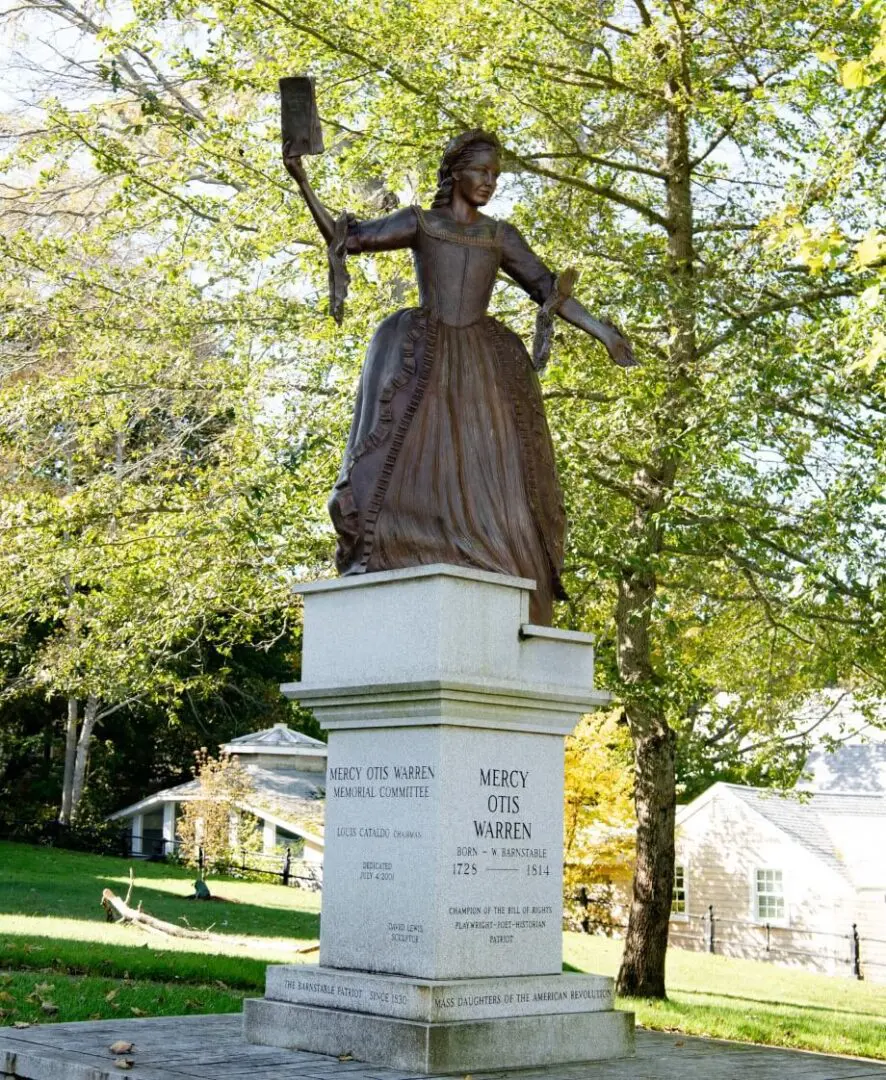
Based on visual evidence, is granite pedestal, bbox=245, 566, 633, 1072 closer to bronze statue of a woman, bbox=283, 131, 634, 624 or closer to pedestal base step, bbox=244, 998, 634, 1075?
pedestal base step, bbox=244, 998, 634, 1075

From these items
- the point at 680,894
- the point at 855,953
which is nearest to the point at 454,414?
the point at 855,953

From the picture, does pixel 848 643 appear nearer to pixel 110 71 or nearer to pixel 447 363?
pixel 447 363

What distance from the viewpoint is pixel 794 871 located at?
1380 inches

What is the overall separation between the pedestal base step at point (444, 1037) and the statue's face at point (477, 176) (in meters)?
4.53

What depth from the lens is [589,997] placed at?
25.3ft

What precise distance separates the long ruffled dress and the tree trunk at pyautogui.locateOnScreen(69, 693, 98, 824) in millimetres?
32704

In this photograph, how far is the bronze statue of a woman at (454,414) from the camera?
26.7 ft

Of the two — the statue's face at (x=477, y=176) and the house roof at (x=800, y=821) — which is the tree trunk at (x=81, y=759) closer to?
the house roof at (x=800, y=821)

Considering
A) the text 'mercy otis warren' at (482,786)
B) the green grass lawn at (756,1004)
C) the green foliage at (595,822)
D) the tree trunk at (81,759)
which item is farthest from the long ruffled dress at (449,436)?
the tree trunk at (81,759)

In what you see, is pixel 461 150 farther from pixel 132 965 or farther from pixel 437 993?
pixel 132 965

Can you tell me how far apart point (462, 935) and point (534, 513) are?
2460 mm

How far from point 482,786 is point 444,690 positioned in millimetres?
576

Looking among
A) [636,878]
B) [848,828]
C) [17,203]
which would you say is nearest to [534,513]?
[636,878]

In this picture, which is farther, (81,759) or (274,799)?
(81,759)
